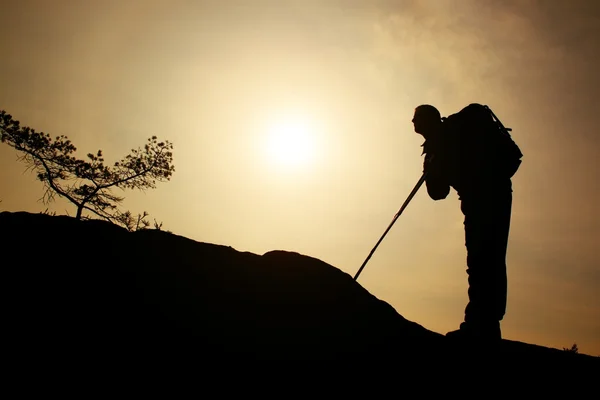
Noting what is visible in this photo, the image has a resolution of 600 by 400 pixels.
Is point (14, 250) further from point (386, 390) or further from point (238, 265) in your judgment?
point (386, 390)

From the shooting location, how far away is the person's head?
6.00m

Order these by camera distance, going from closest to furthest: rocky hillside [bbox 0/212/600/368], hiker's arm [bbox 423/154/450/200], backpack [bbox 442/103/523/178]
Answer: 1. rocky hillside [bbox 0/212/600/368]
2. backpack [bbox 442/103/523/178]
3. hiker's arm [bbox 423/154/450/200]

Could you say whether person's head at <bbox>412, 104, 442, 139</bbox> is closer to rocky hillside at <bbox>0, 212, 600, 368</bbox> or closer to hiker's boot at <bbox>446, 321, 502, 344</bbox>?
rocky hillside at <bbox>0, 212, 600, 368</bbox>

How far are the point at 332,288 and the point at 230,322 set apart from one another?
5.17 feet

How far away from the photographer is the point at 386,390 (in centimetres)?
365

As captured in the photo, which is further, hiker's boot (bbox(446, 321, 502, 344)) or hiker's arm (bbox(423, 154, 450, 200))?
hiker's arm (bbox(423, 154, 450, 200))

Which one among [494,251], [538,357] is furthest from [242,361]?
[538,357]

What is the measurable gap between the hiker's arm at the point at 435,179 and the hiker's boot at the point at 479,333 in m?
1.96

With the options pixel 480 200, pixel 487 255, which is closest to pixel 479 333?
pixel 487 255

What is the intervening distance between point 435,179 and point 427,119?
907 mm

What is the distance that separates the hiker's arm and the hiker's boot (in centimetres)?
196

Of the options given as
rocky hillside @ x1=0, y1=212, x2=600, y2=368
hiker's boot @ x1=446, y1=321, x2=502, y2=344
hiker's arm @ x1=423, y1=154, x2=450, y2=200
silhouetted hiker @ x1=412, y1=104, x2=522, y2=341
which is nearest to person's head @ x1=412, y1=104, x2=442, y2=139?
silhouetted hiker @ x1=412, y1=104, x2=522, y2=341

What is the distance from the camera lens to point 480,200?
5.22m

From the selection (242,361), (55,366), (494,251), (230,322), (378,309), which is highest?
(494,251)
